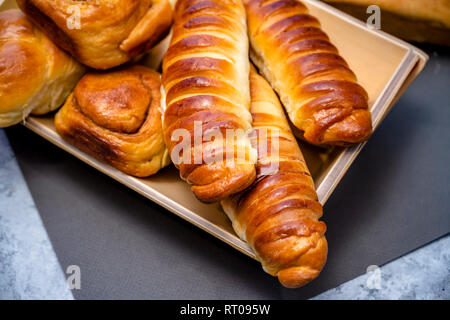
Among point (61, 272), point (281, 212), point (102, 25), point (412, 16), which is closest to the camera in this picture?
point (281, 212)

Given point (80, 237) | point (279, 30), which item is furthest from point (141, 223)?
point (279, 30)

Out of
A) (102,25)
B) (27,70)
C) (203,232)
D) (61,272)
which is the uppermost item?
(102,25)

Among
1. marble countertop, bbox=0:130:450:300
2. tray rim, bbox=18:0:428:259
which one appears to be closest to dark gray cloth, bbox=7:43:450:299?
marble countertop, bbox=0:130:450:300

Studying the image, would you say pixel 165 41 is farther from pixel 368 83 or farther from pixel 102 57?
pixel 368 83

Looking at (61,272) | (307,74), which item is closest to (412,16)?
(307,74)

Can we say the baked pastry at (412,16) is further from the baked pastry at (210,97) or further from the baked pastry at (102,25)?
the baked pastry at (102,25)

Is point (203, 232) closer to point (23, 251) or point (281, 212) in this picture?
point (281, 212)

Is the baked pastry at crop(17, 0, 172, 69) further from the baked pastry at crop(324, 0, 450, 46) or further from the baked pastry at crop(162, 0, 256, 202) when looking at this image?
the baked pastry at crop(324, 0, 450, 46)
